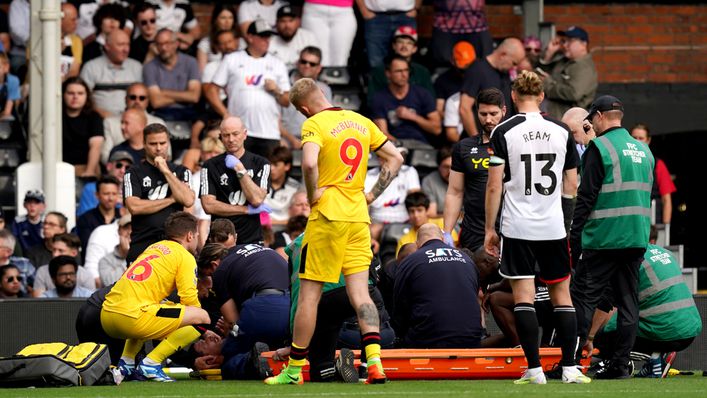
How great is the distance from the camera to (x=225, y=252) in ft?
37.7

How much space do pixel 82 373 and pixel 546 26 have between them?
34.3 ft

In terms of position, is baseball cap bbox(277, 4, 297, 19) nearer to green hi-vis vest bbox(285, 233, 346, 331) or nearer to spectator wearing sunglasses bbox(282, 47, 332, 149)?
spectator wearing sunglasses bbox(282, 47, 332, 149)

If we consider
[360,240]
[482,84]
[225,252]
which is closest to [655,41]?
[482,84]

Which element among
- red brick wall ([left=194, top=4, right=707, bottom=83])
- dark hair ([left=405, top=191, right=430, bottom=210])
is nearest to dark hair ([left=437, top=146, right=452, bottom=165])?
dark hair ([left=405, top=191, right=430, bottom=210])

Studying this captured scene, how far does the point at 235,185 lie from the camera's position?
12.6 meters

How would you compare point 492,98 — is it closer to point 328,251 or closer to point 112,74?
point 328,251

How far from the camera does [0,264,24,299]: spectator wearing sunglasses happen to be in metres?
14.0

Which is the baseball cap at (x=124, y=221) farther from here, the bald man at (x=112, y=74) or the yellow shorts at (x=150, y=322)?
the yellow shorts at (x=150, y=322)

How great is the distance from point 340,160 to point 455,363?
177cm

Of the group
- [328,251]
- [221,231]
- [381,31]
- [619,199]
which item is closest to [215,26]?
[381,31]

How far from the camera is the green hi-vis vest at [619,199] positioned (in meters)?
10.1

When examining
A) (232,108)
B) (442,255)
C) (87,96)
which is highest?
(87,96)

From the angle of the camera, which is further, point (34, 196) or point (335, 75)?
point (335, 75)

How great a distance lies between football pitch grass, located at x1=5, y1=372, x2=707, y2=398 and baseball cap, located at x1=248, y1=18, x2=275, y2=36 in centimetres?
706
